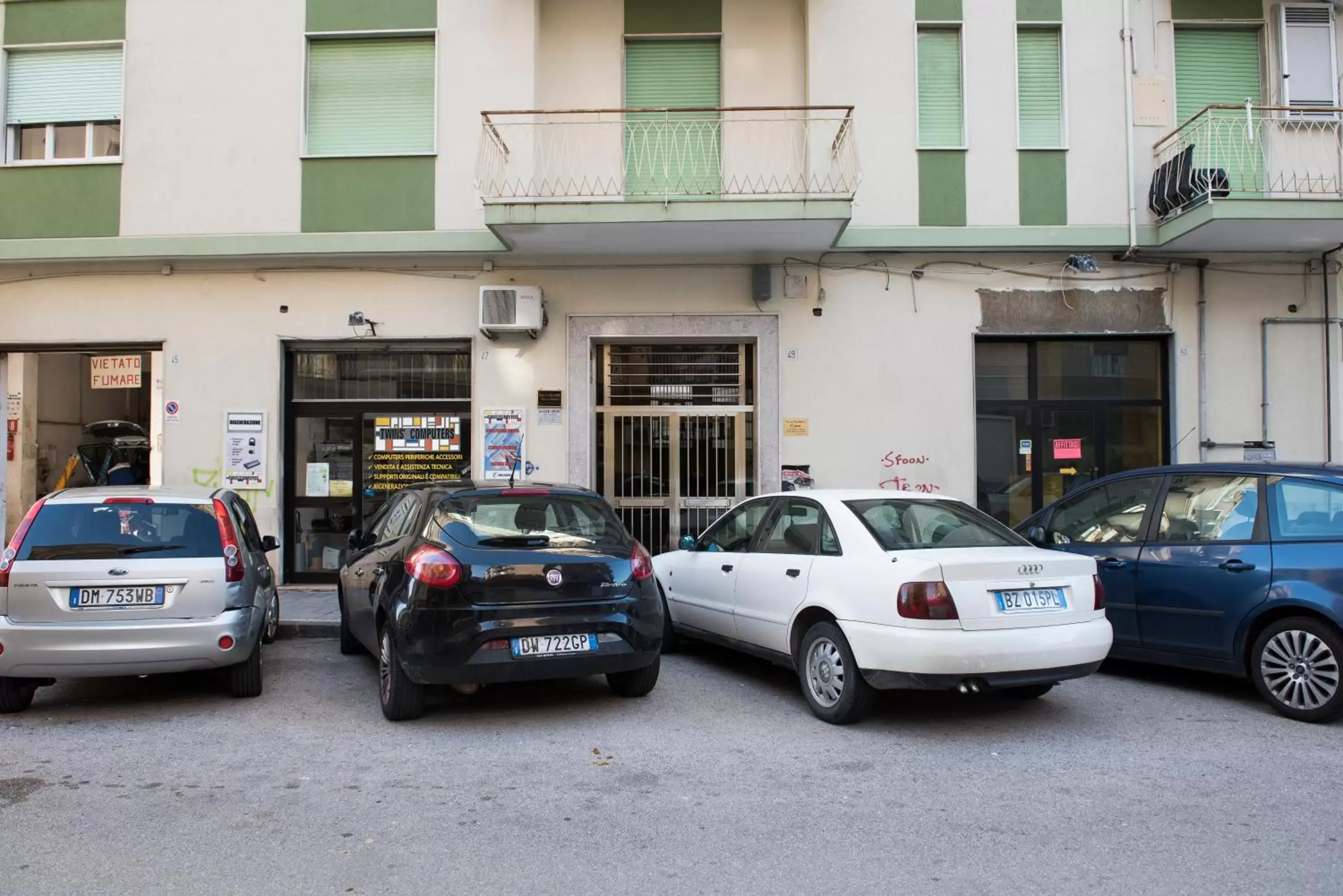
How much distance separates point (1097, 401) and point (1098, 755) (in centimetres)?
691

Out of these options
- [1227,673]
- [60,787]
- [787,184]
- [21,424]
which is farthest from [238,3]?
[1227,673]

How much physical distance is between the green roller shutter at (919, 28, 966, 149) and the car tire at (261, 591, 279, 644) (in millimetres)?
8873

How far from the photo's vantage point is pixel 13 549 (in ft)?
18.3

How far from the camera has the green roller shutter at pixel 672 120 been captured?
1073 cm

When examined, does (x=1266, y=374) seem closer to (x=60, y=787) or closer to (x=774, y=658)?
(x=774, y=658)

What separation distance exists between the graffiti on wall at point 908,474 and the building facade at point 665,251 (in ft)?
0.23

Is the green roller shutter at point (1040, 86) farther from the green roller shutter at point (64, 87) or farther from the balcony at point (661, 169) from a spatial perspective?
the green roller shutter at point (64, 87)

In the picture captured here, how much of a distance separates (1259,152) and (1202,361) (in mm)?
2556

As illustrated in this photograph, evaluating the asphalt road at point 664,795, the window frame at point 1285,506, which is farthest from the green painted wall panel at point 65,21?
the window frame at point 1285,506

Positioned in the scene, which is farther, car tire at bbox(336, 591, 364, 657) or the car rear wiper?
car tire at bbox(336, 591, 364, 657)

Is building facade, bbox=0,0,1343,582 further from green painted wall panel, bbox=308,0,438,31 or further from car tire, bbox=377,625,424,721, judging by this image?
car tire, bbox=377,625,424,721

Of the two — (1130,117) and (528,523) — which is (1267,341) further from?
(528,523)

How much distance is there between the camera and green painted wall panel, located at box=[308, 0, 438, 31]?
35.5ft

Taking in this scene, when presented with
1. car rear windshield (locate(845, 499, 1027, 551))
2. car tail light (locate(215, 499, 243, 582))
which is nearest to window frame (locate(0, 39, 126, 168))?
car tail light (locate(215, 499, 243, 582))
